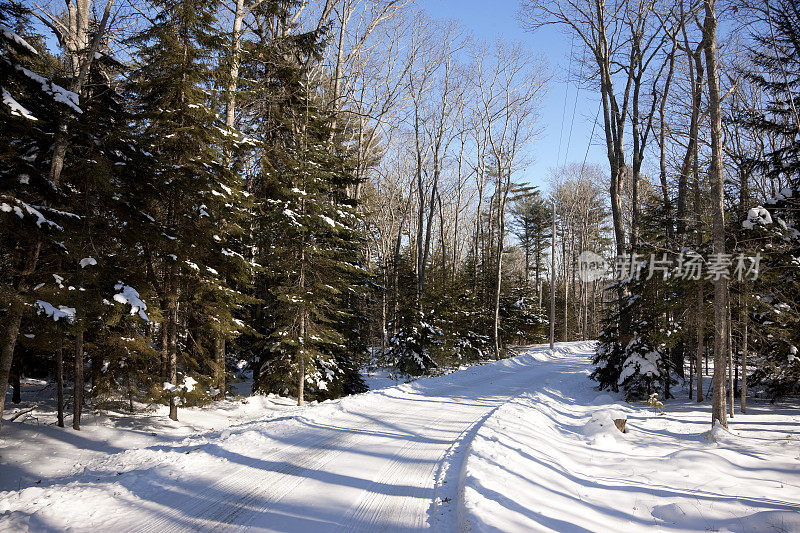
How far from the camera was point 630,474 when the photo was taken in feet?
18.7

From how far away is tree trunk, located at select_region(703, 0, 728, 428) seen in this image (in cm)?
795

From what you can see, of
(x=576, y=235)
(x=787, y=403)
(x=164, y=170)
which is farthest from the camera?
(x=576, y=235)

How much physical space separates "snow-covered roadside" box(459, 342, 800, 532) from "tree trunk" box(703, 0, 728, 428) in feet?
2.68

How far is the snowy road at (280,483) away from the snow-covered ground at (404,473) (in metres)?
0.02

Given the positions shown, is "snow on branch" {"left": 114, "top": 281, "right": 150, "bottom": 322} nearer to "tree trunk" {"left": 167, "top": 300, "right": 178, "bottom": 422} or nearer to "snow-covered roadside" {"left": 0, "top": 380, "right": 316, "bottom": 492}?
"tree trunk" {"left": 167, "top": 300, "right": 178, "bottom": 422}

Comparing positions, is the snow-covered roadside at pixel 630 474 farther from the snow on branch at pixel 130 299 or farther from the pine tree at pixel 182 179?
the pine tree at pixel 182 179

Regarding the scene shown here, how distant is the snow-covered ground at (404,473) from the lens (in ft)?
12.5

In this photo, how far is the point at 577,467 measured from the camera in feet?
19.6

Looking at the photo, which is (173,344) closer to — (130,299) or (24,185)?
(130,299)

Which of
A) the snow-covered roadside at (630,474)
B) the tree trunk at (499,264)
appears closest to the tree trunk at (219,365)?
the snow-covered roadside at (630,474)

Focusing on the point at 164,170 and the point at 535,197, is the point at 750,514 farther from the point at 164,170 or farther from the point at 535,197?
the point at 535,197

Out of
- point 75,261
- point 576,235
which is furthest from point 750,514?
point 576,235

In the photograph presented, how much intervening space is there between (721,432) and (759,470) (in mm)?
1676

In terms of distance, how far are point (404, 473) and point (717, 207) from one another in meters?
7.95
